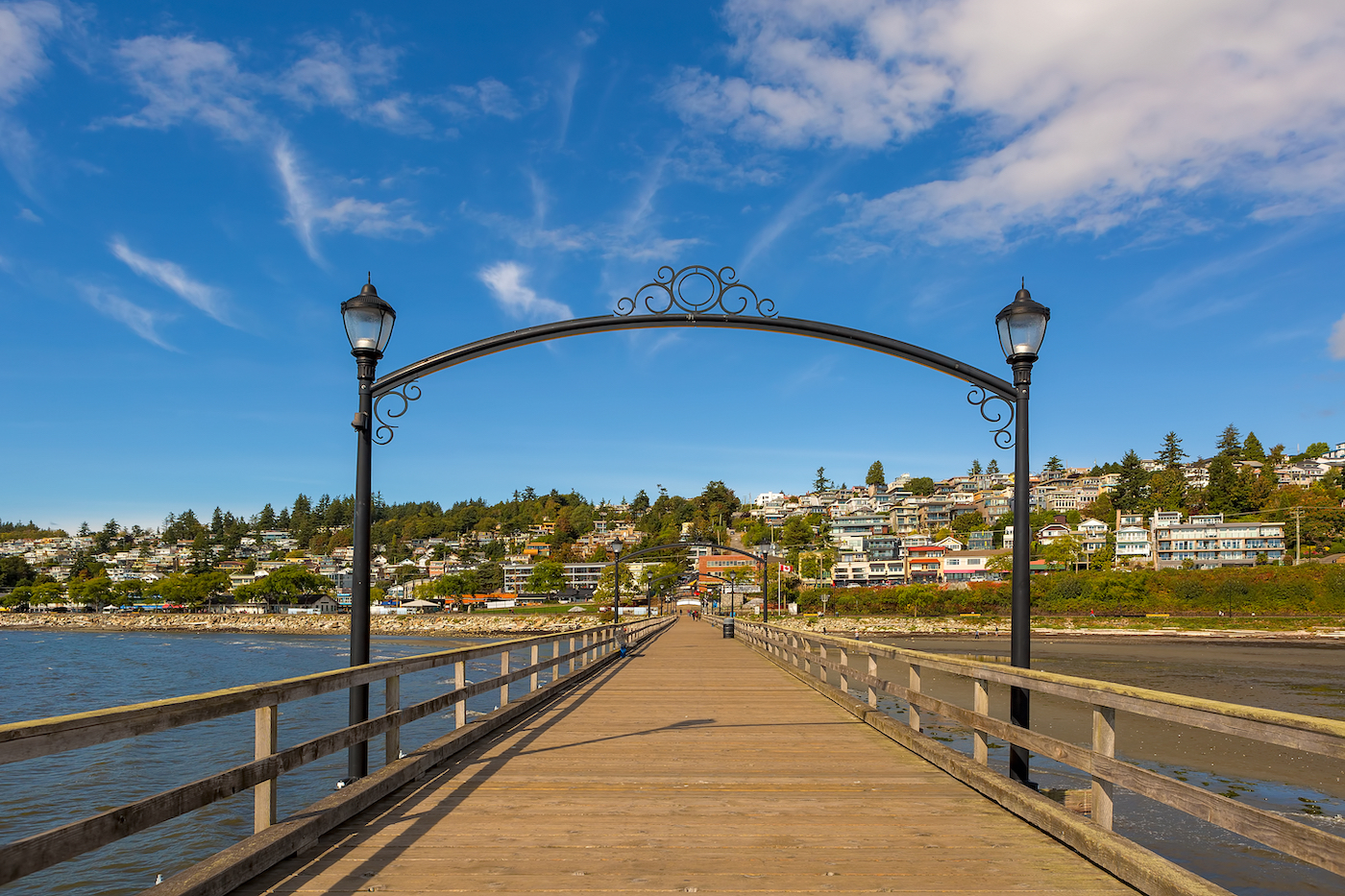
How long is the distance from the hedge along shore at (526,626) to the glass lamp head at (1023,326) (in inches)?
1881

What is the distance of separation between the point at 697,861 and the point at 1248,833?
2.58 m

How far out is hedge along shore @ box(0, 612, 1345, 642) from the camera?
76750mm

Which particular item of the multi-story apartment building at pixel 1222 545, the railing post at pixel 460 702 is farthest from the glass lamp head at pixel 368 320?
the multi-story apartment building at pixel 1222 545

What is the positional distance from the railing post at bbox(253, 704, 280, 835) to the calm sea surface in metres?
5.97

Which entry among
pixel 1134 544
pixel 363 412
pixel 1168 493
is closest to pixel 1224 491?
pixel 1168 493

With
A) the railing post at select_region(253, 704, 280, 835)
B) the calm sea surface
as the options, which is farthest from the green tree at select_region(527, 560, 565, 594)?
the railing post at select_region(253, 704, 280, 835)

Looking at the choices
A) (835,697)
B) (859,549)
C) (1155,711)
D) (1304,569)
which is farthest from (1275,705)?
(859,549)

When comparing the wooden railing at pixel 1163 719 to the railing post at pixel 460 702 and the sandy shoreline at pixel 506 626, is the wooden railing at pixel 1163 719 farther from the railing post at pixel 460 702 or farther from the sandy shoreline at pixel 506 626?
the sandy shoreline at pixel 506 626

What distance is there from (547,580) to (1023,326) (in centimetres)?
15749

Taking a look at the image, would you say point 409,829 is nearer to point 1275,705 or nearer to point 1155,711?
point 1155,711

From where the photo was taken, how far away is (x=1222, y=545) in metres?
110

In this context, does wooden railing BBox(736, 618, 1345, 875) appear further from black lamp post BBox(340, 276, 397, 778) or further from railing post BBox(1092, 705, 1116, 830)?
black lamp post BBox(340, 276, 397, 778)

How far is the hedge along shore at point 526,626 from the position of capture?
7675 centimetres

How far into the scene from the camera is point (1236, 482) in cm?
14512
